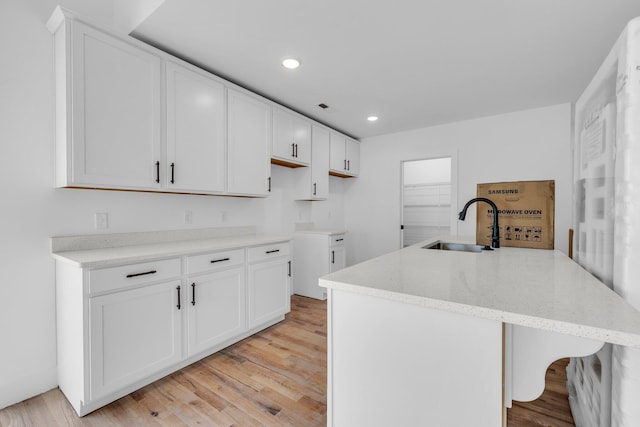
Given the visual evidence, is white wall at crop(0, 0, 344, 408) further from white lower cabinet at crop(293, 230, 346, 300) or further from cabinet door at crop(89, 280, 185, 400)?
white lower cabinet at crop(293, 230, 346, 300)

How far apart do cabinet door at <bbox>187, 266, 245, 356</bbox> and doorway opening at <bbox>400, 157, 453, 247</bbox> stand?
3967mm

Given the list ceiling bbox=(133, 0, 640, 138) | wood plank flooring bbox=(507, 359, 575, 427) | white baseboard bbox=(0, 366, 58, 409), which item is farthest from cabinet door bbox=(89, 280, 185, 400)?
wood plank flooring bbox=(507, 359, 575, 427)

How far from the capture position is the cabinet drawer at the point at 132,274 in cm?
162

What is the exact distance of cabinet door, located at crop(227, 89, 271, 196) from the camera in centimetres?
263

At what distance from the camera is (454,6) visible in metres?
1.71

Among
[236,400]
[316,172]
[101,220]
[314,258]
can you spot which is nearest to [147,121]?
[101,220]

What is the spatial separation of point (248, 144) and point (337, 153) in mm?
1734

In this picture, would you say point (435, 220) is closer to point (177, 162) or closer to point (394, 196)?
point (394, 196)

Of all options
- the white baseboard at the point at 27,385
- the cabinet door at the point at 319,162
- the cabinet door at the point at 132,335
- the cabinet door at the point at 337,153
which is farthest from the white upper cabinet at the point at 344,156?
the white baseboard at the point at 27,385

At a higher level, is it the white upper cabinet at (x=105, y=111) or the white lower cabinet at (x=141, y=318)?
A: the white upper cabinet at (x=105, y=111)

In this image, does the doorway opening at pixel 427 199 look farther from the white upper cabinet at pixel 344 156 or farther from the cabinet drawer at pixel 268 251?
the cabinet drawer at pixel 268 251

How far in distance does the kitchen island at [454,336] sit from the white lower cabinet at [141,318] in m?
1.34

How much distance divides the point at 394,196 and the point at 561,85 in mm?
2287

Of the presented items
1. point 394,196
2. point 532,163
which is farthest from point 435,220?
point 532,163
